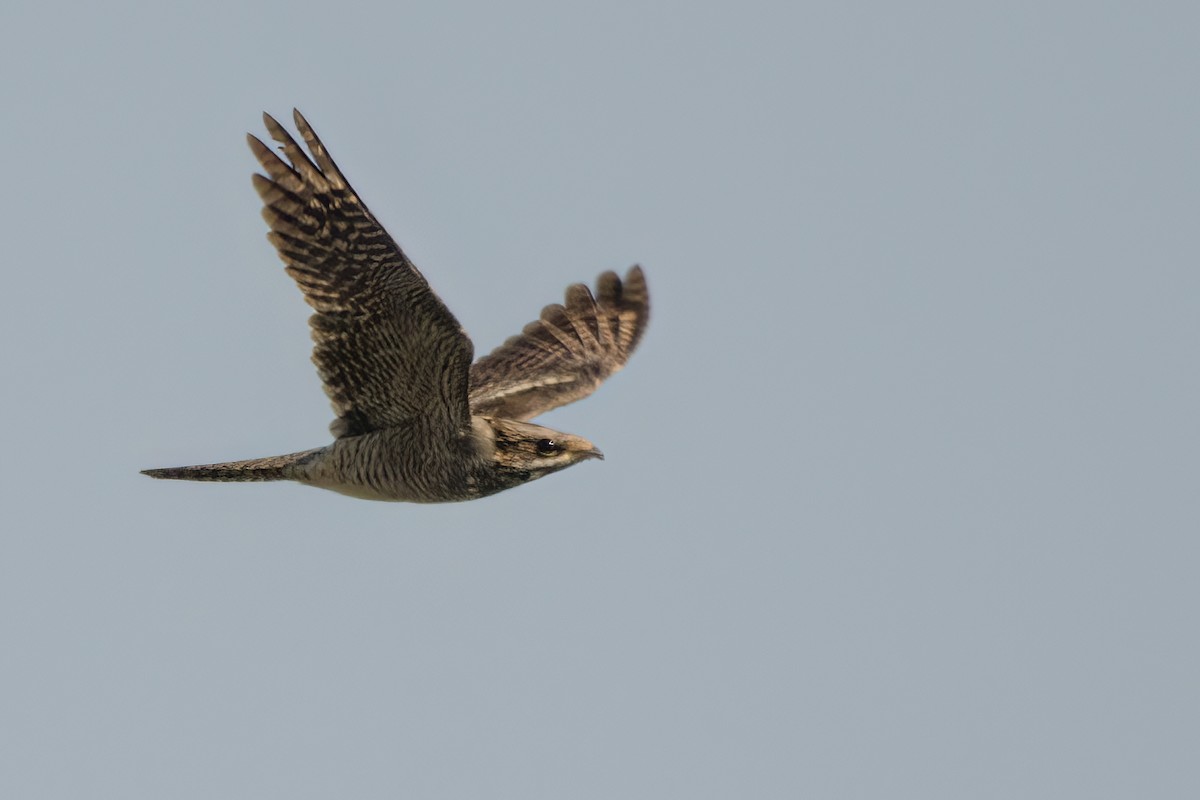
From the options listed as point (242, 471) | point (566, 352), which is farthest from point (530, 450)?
point (566, 352)

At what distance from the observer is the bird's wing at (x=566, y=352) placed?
14203 millimetres

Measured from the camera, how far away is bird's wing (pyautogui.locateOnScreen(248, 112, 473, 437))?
11.1m

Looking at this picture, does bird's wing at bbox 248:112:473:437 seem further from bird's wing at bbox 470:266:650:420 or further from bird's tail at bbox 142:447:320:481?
bird's wing at bbox 470:266:650:420

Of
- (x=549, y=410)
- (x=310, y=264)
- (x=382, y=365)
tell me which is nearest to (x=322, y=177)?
(x=310, y=264)

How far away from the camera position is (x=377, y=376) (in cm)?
1196

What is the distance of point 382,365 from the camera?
11.8 m

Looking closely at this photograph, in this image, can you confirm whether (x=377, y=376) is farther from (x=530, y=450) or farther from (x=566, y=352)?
(x=566, y=352)

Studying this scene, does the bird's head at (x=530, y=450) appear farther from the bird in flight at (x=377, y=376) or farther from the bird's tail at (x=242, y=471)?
the bird's tail at (x=242, y=471)

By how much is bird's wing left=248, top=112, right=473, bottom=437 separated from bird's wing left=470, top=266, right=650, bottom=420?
1.85 metres

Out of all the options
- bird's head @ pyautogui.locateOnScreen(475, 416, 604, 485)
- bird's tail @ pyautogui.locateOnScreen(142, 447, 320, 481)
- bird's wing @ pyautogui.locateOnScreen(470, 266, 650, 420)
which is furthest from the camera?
bird's wing @ pyautogui.locateOnScreen(470, 266, 650, 420)

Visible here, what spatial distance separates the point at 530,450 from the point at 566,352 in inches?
108

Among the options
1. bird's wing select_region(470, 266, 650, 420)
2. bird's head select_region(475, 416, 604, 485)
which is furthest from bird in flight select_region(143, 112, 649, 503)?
bird's wing select_region(470, 266, 650, 420)

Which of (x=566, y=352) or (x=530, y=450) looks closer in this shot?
(x=530, y=450)

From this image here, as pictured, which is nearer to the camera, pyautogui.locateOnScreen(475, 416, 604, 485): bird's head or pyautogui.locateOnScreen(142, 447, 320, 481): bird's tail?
pyautogui.locateOnScreen(475, 416, 604, 485): bird's head
